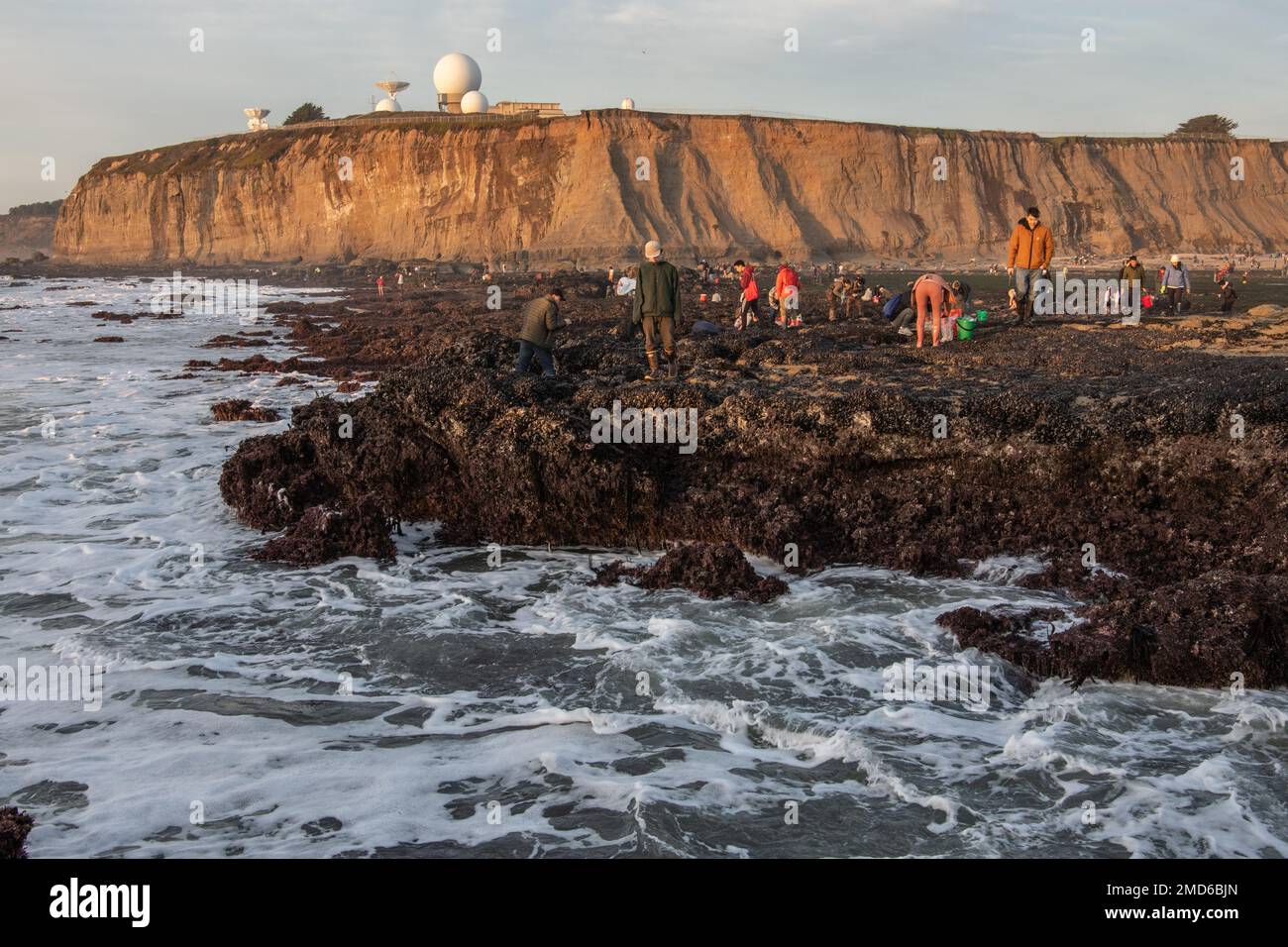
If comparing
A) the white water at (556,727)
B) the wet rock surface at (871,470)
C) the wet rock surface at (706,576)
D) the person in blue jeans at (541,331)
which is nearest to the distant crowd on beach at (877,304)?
the person in blue jeans at (541,331)

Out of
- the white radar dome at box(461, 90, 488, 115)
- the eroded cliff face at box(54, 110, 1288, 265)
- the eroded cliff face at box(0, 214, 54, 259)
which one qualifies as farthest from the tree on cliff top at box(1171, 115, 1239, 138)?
the eroded cliff face at box(0, 214, 54, 259)

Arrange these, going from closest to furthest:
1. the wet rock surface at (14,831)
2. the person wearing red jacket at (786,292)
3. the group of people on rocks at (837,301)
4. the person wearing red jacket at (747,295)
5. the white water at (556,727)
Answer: the wet rock surface at (14,831), the white water at (556,727), the group of people on rocks at (837,301), the person wearing red jacket at (747,295), the person wearing red jacket at (786,292)

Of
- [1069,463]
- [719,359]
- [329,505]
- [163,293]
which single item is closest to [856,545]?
[1069,463]

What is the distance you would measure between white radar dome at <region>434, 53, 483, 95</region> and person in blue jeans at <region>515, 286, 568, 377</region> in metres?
74.8

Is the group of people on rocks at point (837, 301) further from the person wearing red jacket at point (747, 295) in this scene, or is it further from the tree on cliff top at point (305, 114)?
the tree on cliff top at point (305, 114)

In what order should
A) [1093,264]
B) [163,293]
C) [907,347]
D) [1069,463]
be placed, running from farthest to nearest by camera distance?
[1093,264] < [163,293] < [907,347] < [1069,463]

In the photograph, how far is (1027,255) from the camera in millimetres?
15125

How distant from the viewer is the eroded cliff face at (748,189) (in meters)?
65.2

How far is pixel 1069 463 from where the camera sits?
9125 millimetres

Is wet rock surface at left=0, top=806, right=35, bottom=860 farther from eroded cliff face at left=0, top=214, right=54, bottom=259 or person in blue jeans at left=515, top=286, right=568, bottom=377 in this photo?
eroded cliff face at left=0, top=214, right=54, bottom=259

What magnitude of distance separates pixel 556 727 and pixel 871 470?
495 centimetres

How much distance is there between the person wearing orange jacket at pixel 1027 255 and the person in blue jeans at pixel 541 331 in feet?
23.3

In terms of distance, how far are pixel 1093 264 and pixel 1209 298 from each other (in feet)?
101
